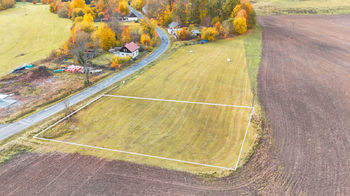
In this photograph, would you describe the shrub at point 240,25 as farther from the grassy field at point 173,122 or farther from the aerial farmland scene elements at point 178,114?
the grassy field at point 173,122

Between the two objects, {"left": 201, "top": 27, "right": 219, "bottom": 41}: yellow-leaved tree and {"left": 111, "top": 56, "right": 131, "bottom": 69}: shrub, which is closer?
{"left": 111, "top": 56, "right": 131, "bottom": 69}: shrub

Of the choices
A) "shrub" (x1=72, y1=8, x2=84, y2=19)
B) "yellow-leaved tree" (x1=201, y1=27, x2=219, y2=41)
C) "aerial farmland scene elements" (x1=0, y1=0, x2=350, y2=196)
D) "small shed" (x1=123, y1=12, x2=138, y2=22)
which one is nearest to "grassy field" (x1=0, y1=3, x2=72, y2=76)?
"aerial farmland scene elements" (x1=0, y1=0, x2=350, y2=196)

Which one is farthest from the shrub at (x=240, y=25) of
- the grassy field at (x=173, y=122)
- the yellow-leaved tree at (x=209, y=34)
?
the grassy field at (x=173, y=122)

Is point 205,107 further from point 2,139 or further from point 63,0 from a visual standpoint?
Answer: point 63,0

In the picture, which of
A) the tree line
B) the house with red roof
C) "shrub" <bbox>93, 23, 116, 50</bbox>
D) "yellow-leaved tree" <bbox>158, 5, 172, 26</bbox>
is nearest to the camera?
the house with red roof

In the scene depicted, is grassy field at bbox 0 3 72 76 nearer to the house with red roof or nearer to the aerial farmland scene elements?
the aerial farmland scene elements

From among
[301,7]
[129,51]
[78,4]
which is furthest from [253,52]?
[78,4]
